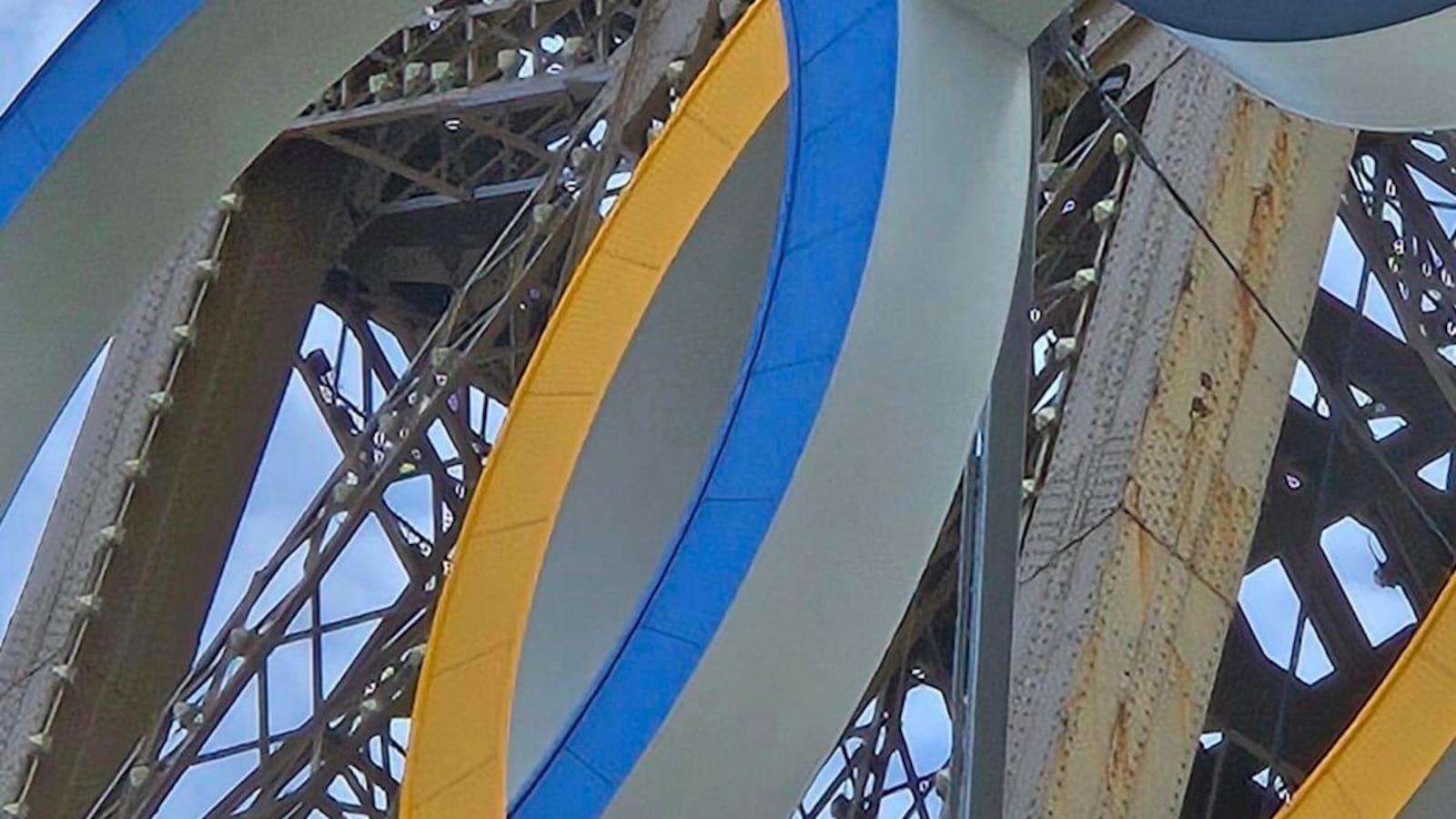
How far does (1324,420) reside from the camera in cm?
1895


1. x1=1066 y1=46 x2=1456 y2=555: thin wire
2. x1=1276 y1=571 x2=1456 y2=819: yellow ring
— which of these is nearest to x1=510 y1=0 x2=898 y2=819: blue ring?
x1=1066 y1=46 x2=1456 y2=555: thin wire

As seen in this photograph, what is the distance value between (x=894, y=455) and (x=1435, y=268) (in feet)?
37.6

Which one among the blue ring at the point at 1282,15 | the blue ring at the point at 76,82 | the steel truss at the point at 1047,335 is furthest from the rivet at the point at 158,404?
the blue ring at the point at 1282,15

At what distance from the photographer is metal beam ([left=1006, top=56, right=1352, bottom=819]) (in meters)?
10.9

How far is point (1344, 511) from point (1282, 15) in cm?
1296

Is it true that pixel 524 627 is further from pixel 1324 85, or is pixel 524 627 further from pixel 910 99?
pixel 1324 85

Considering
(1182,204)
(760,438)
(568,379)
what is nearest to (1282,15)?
(760,438)

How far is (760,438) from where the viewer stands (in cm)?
734

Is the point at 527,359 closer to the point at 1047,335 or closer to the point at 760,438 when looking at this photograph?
the point at 1047,335

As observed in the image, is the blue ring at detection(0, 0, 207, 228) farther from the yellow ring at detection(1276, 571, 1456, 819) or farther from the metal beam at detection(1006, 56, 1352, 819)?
the yellow ring at detection(1276, 571, 1456, 819)

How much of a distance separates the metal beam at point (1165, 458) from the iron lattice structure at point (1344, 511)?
5864 mm

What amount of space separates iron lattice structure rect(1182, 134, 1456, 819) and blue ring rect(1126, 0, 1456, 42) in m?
10.9

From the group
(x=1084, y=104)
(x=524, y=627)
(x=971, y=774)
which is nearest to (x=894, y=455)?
(x=971, y=774)

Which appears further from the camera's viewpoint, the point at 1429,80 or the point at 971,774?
the point at 971,774
